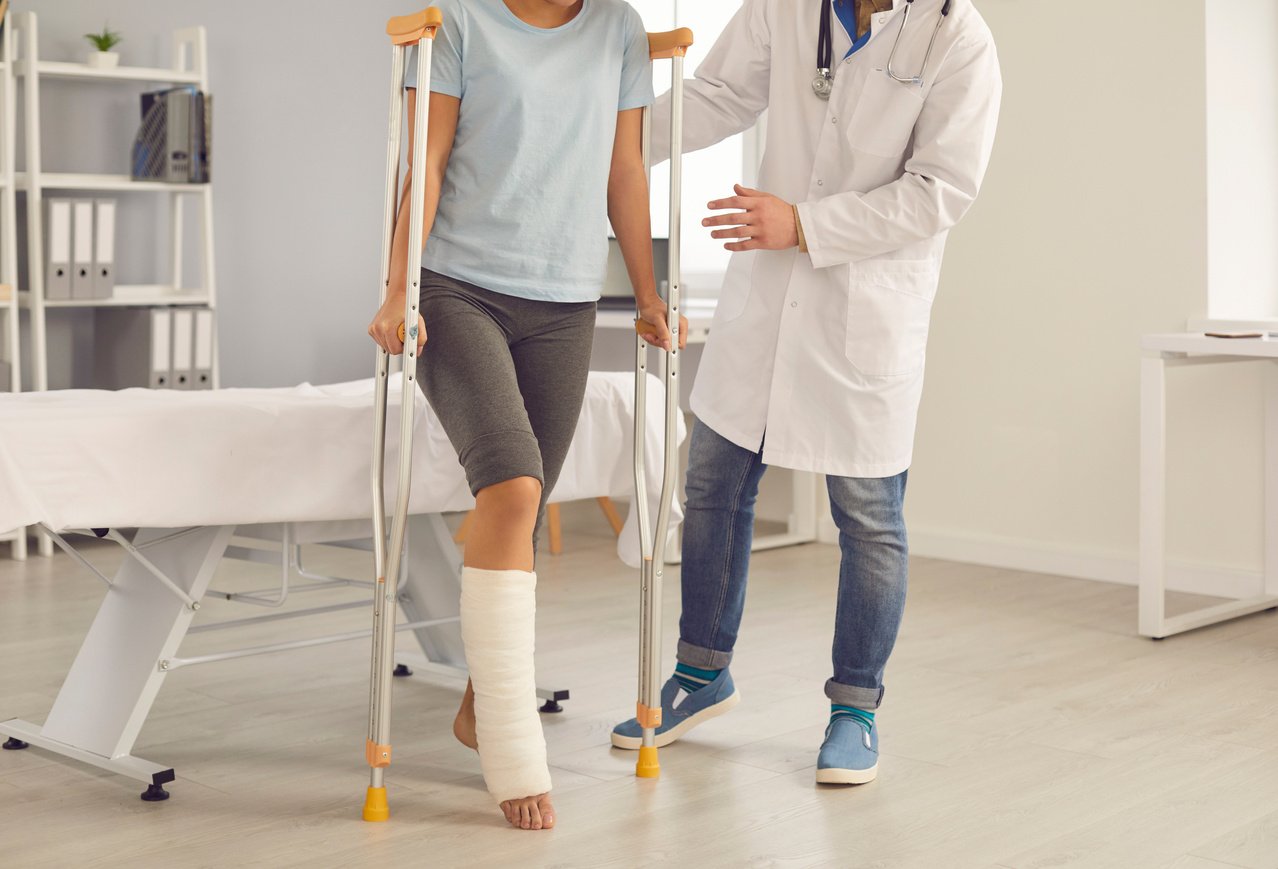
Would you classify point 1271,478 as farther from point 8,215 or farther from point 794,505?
point 8,215

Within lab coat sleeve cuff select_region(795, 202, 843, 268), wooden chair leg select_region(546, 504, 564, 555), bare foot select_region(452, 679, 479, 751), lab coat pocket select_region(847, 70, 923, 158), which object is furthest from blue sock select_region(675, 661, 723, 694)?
wooden chair leg select_region(546, 504, 564, 555)

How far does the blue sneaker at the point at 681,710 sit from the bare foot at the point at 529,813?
0.38 m

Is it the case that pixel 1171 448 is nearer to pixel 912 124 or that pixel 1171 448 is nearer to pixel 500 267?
pixel 912 124

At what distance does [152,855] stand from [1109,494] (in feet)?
8.82

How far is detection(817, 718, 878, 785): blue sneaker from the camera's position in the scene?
2033mm

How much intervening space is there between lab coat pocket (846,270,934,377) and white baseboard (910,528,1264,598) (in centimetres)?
180

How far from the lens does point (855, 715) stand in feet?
6.98

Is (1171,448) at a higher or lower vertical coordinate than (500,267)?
lower

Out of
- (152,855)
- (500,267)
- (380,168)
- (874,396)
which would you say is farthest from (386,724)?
(380,168)

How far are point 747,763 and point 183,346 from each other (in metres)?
2.81

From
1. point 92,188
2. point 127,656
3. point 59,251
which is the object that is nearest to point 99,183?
point 92,188

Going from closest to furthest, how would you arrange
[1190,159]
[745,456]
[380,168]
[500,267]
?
[500,267], [745,456], [1190,159], [380,168]

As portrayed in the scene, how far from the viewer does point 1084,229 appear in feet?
12.1

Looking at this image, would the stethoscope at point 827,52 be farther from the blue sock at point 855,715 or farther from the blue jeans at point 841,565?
the blue sock at point 855,715
